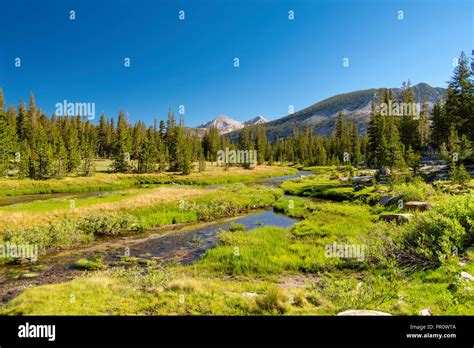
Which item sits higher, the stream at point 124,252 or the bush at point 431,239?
the bush at point 431,239

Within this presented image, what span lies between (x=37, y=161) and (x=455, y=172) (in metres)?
84.2

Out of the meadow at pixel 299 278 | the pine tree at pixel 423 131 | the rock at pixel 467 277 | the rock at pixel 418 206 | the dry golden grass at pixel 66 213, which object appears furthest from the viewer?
the pine tree at pixel 423 131

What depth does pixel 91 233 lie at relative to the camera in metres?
24.7

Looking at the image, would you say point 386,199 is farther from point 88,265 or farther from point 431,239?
point 88,265
